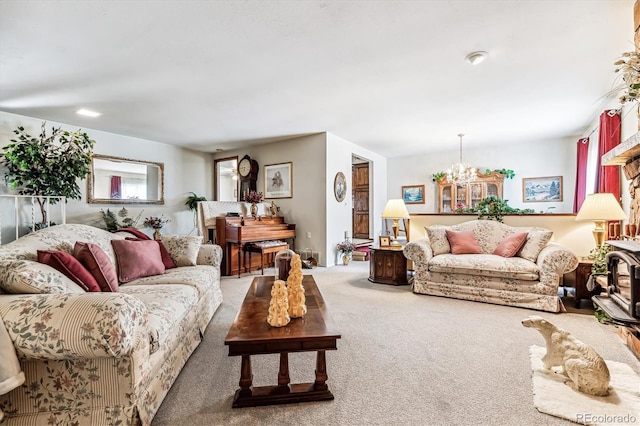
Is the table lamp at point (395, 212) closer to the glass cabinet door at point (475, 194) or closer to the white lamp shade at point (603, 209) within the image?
the white lamp shade at point (603, 209)

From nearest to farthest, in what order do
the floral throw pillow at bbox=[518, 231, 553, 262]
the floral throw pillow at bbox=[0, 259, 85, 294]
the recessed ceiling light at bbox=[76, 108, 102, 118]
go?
the floral throw pillow at bbox=[0, 259, 85, 294]
the floral throw pillow at bbox=[518, 231, 553, 262]
the recessed ceiling light at bbox=[76, 108, 102, 118]

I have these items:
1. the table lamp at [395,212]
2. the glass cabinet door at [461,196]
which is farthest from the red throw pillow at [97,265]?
the glass cabinet door at [461,196]

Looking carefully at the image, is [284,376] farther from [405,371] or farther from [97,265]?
[97,265]

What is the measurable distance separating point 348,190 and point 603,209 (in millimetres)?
4056

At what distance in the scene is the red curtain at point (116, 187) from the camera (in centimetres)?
552

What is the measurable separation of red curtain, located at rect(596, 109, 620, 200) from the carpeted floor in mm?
1836

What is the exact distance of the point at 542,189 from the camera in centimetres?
629

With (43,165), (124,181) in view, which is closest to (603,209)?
(43,165)

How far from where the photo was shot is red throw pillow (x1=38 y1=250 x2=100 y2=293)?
5.45 ft

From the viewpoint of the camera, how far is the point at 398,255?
4.20m

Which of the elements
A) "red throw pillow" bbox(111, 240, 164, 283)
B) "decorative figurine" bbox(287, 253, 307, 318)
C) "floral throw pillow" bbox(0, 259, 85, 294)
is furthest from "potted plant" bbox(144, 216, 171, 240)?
"decorative figurine" bbox(287, 253, 307, 318)

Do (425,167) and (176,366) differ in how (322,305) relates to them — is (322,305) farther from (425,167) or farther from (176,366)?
(425,167)

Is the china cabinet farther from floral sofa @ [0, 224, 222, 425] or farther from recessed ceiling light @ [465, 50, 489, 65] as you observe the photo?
floral sofa @ [0, 224, 222, 425]

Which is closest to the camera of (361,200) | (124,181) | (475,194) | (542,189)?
(124,181)
